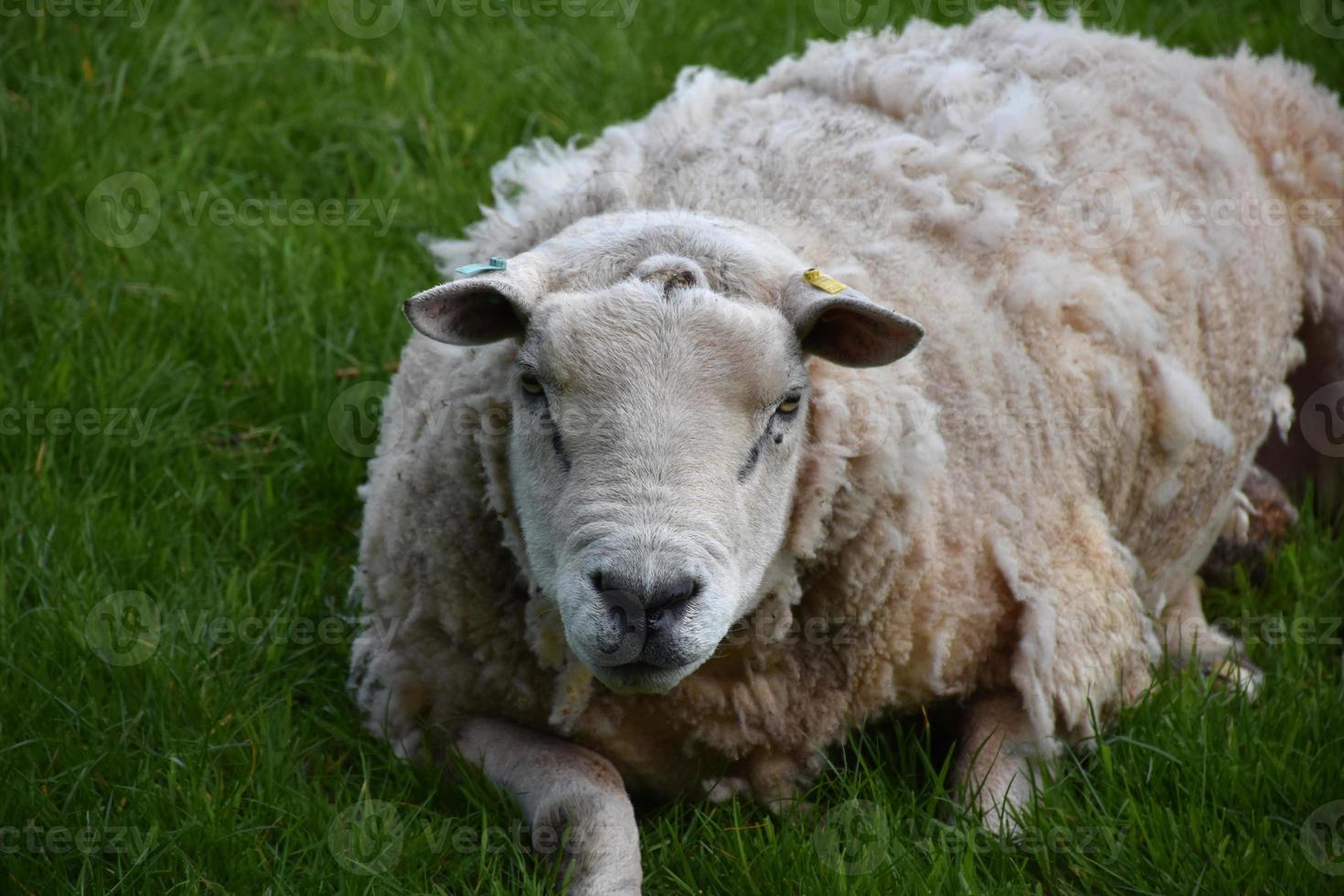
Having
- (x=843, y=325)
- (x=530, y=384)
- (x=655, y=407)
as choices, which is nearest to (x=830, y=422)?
(x=843, y=325)

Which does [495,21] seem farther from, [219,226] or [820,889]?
[820,889]

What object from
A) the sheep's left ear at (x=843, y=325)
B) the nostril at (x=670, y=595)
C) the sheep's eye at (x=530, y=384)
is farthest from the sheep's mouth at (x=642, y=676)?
the sheep's left ear at (x=843, y=325)

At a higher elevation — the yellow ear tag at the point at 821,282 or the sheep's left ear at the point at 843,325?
the yellow ear tag at the point at 821,282

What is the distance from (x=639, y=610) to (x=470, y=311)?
0.81 metres

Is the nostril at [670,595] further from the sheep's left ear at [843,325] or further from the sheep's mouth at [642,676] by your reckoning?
the sheep's left ear at [843,325]

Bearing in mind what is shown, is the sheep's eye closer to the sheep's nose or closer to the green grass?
the sheep's nose

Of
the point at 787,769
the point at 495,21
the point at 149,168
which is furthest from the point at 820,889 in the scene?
the point at 495,21

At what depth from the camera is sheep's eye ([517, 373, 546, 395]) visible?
315 cm

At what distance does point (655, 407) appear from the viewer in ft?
9.80

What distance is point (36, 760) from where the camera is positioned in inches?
139

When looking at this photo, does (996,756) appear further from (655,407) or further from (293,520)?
(293,520)

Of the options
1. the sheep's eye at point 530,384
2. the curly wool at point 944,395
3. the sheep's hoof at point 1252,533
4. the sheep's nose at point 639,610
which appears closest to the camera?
the sheep's nose at point 639,610

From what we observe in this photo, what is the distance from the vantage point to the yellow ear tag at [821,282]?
3.20 m

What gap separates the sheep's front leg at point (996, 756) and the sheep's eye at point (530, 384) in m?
1.33
